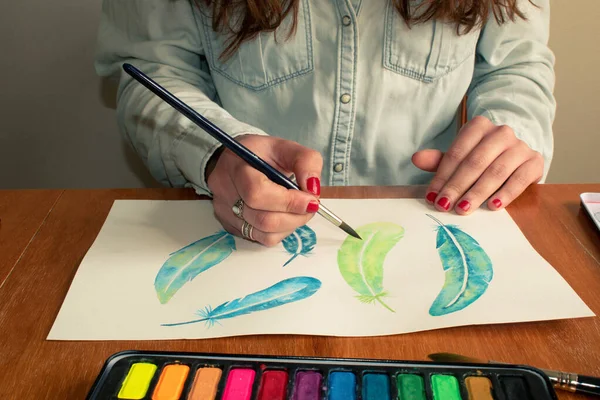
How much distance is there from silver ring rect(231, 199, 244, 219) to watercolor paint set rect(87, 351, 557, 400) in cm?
20

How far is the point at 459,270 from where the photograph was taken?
50cm

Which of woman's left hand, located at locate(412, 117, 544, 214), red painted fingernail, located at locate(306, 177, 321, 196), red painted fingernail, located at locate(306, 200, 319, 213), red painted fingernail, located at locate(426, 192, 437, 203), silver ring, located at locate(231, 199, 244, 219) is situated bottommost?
silver ring, located at locate(231, 199, 244, 219)

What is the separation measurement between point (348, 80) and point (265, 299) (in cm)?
38

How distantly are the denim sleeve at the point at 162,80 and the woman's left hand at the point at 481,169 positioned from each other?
217mm

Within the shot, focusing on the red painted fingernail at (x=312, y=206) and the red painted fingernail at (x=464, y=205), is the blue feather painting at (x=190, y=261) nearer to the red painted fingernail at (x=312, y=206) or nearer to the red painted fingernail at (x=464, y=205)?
the red painted fingernail at (x=312, y=206)

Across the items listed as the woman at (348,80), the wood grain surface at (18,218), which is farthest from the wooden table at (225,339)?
the woman at (348,80)

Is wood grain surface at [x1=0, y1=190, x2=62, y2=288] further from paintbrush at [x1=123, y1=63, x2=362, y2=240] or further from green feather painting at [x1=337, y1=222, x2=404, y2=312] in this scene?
green feather painting at [x1=337, y1=222, x2=404, y2=312]

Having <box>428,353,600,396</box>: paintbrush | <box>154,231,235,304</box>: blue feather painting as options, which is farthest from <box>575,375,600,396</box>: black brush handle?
<box>154,231,235,304</box>: blue feather painting

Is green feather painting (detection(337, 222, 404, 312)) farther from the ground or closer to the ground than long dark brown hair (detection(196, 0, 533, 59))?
closer to the ground

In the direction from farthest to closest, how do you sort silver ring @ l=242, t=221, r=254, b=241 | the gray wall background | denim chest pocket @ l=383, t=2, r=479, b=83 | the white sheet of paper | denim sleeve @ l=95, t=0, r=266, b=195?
the gray wall background → denim chest pocket @ l=383, t=2, r=479, b=83 → denim sleeve @ l=95, t=0, r=266, b=195 → silver ring @ l=242, t=221, r=254, b=241 → the white sheet of paper

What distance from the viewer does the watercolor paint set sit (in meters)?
0.33

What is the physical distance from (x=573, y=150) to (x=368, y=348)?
1.19 m

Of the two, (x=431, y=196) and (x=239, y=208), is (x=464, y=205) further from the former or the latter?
(x=239, y=208)

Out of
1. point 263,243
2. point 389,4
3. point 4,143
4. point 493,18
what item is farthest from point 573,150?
point 4,143
